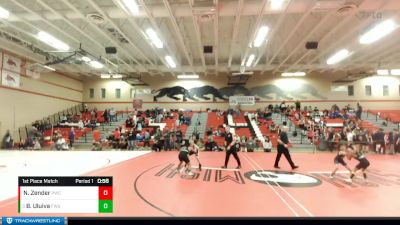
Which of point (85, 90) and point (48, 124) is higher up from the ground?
point (85, 90)

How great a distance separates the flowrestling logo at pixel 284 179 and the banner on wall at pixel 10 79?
57.8 feet

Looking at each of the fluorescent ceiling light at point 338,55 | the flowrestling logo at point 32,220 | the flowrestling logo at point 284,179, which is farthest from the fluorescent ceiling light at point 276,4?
the flowrestling logo at point 32,220

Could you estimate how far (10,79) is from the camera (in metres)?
17.7

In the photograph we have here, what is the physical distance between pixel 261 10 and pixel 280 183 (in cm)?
714

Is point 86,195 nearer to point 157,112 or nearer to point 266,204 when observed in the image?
point 266,204

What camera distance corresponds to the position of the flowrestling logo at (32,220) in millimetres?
1201

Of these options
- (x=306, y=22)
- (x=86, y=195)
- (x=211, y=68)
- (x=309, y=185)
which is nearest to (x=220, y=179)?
(x=309, y=185)

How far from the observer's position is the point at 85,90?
27594mm

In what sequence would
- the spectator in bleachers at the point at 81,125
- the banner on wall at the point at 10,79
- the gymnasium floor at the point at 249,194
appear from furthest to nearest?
the spectator in bleachers at the point at 81,125
the banner on wall at the point at 10,79
the gymnasium floor at the point at 249,194

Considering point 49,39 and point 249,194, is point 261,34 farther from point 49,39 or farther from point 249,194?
point 49,39

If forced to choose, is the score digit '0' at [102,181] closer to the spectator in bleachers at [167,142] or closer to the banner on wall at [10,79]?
the spectator in bleachers at [167,142]

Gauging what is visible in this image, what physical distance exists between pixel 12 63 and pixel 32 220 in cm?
2093

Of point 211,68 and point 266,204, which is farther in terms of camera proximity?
point 211,68

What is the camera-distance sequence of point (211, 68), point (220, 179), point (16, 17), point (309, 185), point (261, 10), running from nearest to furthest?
point (309, 185) < point (220, 179) < point (261, 10) < point (16, 17) < point (211, 68)
